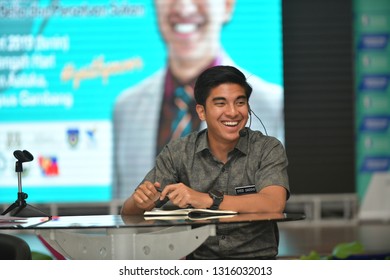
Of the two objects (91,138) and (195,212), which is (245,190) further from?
(91,138)

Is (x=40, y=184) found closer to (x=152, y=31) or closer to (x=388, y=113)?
(x=152, y=31)

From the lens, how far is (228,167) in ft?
7.35

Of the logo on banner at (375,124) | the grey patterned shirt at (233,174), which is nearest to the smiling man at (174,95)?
the logo on banner at (375,124)

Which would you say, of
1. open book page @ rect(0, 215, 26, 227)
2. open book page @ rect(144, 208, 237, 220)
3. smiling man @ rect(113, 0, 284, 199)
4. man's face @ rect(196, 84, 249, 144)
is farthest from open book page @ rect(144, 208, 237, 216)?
smiling man @ rect(113, 0, 284, 199)

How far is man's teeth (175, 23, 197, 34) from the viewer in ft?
19.1

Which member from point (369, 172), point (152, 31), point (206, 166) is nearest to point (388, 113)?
point (369, 172)

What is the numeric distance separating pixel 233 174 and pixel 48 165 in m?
3.93

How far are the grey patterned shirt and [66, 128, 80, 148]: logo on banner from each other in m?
3.73

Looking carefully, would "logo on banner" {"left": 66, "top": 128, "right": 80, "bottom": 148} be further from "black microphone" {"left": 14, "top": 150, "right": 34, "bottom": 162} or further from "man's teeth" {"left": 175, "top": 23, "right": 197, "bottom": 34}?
"black microphone" {"left": 14, "top": 150, "right": 34, "bottom": 162}

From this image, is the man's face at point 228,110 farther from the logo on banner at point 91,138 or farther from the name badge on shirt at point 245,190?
the logo on banner at point 91,138

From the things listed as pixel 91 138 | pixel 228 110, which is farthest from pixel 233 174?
pixel 91 138

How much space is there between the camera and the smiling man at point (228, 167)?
216cm

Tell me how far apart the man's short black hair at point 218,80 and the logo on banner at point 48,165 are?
12.7 ft
